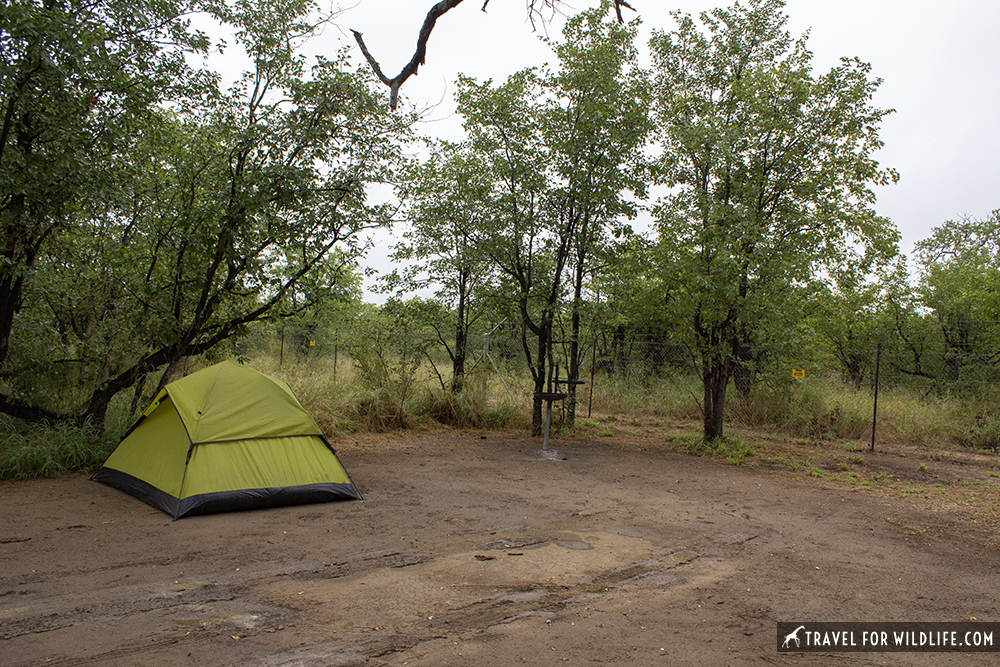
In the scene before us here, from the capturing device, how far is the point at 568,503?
22.6 ft

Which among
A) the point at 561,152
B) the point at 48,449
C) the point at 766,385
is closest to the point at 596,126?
the point at 561,152

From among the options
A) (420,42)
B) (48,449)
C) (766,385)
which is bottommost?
(48,449)

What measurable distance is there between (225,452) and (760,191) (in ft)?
29.3

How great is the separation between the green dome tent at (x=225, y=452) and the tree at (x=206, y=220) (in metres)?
1.82

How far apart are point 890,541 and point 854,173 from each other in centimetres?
649

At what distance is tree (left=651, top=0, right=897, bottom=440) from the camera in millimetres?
9562

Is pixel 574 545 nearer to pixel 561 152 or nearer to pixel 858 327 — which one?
pixel 561 152

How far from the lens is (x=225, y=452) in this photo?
6195mm

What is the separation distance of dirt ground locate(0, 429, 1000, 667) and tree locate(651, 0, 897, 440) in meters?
3.22

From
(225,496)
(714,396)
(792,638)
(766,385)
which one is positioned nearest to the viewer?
(792,638)

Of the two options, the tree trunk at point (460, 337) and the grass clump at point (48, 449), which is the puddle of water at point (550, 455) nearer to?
the tree trunk at point (460, 337)

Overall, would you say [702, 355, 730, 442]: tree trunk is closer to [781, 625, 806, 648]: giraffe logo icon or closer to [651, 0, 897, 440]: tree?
[651, 0, 897, 440]: tree

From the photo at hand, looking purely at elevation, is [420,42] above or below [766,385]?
above

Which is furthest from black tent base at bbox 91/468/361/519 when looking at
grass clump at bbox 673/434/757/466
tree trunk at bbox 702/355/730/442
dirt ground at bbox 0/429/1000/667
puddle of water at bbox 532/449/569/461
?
tree trunk at bbox 702/355/730/442
